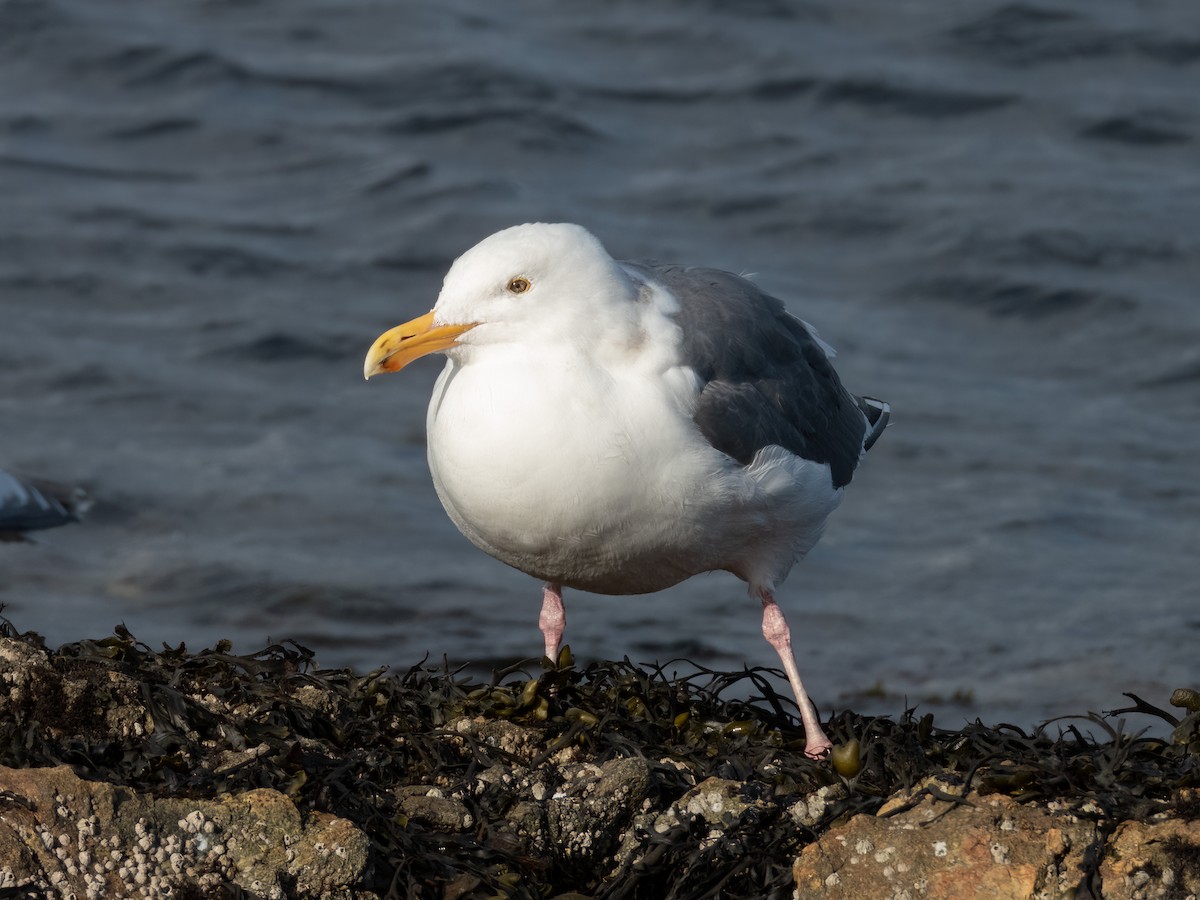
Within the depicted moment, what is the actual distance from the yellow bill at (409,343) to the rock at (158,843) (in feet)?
5.05

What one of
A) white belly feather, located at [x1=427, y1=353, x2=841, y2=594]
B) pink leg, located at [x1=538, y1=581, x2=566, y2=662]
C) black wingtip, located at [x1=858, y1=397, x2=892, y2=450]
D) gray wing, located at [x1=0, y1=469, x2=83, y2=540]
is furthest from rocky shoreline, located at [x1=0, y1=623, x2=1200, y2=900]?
gray wing, located at [x1=0, y1=469, x2=83, y2=540]

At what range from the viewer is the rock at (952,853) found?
3.84 meters

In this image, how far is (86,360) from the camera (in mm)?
11625

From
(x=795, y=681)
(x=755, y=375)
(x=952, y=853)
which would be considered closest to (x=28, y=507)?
(x=755, y=375)

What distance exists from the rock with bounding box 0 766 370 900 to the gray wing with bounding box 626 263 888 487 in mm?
1924

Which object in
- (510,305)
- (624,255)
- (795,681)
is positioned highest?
(510,305)

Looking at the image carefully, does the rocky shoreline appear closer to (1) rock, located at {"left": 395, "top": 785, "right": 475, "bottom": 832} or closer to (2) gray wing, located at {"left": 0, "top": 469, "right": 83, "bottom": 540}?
(1) rock, located at {"left": 395, "top": 785, "right": 475, "bottom": 832}

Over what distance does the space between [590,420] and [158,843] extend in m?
1.76

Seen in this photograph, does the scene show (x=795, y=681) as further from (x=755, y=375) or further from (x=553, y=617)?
(x=755, y=375)

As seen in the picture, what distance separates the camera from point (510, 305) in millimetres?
4988

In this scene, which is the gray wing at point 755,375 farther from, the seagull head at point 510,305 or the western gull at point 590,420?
the seagull head at point 510,305

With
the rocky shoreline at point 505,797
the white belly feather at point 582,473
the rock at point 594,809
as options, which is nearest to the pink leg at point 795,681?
the rocky shoreline at point 505,797

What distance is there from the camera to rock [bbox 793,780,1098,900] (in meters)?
3.84

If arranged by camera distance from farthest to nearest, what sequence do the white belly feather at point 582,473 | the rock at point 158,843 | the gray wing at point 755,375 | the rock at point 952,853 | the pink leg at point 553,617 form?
the pink leg at point 553,617, the gray wing at point 755,375, the white belly feather at point 582,473, the rock at point 952,853, the rock at point 158,843
